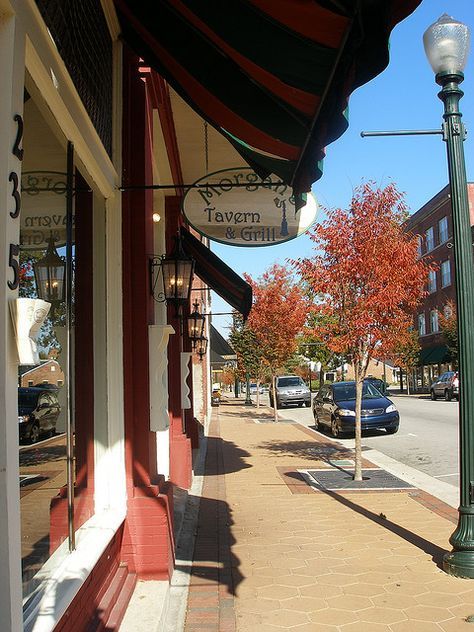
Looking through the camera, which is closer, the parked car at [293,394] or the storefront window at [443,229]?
the parked car at [293,394]

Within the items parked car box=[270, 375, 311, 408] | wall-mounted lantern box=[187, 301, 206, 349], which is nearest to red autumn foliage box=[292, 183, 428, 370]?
wall-mounted lantern box=[187, 301, 206, 349]

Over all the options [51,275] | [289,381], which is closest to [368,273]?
[51,275]

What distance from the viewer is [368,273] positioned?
376 inches

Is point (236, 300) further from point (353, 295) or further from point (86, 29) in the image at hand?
point (86, 29)

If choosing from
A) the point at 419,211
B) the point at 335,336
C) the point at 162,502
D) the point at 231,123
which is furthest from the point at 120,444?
the point at 419,211

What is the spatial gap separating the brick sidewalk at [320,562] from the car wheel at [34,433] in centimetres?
219

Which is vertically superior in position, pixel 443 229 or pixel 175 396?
pixel 443 229

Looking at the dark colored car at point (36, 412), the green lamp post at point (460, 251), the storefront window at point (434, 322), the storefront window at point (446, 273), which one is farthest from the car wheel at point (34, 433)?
the storefront window at point (434, 322)

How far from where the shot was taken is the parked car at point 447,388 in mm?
32969

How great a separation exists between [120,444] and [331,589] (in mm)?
2086

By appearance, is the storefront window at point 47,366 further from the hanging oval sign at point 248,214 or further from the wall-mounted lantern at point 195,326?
the wall-mounted lantern at point 195,326

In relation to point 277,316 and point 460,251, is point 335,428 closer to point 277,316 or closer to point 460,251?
point 277,316

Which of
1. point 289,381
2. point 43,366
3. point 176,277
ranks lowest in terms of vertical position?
point 289,381

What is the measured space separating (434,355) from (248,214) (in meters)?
46.6
